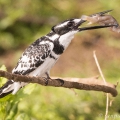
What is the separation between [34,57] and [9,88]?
20 cm

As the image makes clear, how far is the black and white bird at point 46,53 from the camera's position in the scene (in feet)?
6.70

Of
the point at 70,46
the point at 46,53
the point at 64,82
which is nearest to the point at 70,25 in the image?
the point at 46,53

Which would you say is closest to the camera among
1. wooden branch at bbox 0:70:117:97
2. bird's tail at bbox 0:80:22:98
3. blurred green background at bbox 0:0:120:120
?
wooden branch at bbox 0:70:117:97

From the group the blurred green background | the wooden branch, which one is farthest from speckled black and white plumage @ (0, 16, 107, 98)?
the blurred green background

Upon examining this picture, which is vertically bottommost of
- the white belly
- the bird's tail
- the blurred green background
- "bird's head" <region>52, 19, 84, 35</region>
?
the blurred green background

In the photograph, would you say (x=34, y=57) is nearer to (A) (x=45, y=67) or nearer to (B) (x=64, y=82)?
(A) (x=45, y=67)

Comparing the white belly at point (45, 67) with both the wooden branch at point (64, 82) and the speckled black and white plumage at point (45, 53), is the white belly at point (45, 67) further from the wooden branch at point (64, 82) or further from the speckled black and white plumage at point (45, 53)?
the wooden branch at point (64, 82)

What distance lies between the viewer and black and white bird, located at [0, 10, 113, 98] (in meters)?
2.04

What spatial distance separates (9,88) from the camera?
204cm

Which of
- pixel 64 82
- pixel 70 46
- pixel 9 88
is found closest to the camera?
pixel 64 82

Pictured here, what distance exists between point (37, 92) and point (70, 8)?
5.79 feet

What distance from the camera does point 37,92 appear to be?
10.5 ft

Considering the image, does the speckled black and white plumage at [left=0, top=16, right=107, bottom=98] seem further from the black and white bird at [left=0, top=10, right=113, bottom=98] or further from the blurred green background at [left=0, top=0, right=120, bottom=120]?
the blurred green background at [left=0, top=0, right=120, bottom=120]

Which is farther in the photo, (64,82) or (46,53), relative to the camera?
(46,53)
